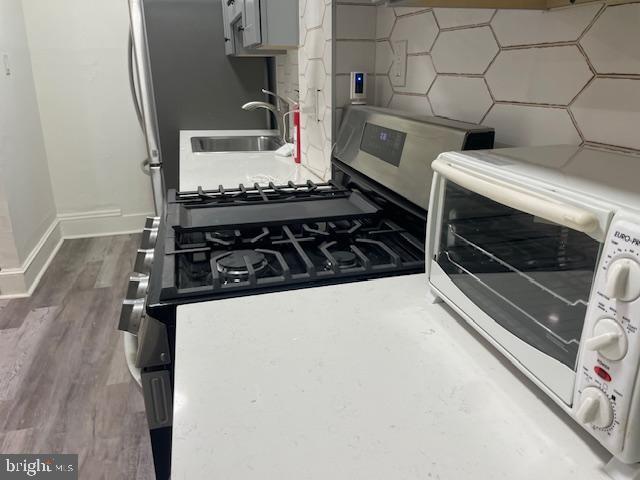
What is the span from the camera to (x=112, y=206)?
3420 mm

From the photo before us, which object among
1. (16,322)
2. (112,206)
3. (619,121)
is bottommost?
(16,322)

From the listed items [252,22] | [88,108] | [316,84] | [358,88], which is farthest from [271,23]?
[88,108]

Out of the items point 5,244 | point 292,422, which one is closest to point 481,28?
point 292,422

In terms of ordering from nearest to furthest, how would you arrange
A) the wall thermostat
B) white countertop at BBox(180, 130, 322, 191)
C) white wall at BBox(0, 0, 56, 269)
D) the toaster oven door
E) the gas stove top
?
1. the toaster oven door
2. the gas stove top
3. the wall thermostat
4. white countertop at BBox(180, 130, 322, 191)
5. white wall at BBox(0, 0, 56, 269)

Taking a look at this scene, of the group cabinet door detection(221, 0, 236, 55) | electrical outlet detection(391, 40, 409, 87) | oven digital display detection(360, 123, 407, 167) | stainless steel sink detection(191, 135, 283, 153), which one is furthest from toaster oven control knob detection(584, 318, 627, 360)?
cabinet door detection(221, 0, 236, 55)

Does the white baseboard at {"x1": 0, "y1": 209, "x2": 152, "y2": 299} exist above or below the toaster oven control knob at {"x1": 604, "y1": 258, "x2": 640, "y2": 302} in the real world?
below

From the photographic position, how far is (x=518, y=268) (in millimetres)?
607

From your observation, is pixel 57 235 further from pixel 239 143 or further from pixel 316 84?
pixel 316 84

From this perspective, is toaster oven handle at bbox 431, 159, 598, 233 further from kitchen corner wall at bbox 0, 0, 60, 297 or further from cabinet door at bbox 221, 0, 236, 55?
kitchen corner wall at bbox 0, 0, 60, 297

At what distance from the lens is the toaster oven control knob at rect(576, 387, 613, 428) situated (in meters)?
0.42

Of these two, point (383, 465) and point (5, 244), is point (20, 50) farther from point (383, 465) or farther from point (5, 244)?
point (383, 465)

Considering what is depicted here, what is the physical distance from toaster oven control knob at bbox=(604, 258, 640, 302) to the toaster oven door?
0.04 metres

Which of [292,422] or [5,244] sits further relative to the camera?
[5,244]

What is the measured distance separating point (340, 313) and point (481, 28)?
686mm
